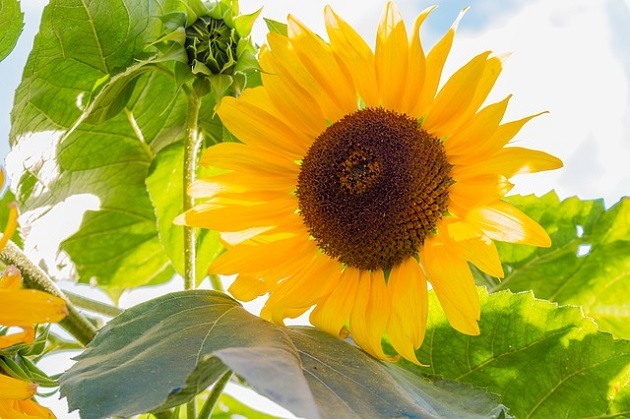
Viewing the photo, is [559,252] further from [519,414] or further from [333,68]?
[333,68]

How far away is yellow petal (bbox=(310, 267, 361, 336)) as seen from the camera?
3.61 ft

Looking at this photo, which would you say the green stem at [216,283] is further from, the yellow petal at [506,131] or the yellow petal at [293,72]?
the yellow petal at [506,131]

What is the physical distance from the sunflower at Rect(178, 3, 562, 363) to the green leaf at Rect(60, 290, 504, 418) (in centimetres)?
6

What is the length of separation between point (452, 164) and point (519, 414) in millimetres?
325

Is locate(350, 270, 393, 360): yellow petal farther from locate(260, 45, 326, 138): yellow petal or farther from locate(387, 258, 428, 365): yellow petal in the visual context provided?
locate(260, 45, 326, 138): yellow petal

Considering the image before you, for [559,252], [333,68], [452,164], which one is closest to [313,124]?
[333,68]

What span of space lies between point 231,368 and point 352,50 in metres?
0.48

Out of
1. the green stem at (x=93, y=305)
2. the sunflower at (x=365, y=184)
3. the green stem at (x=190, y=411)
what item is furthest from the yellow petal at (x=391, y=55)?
the green stem at (x=93, y=305)


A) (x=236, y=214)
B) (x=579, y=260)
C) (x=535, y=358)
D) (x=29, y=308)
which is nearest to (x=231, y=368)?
(x=29, y=308)

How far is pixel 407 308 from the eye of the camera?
1.09 m

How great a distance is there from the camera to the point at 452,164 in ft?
3.68

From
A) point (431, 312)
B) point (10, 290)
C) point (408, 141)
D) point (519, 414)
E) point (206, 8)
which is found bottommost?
point (519, 414)

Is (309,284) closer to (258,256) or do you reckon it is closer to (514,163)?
(258,256)

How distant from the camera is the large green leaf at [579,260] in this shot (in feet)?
5.01
